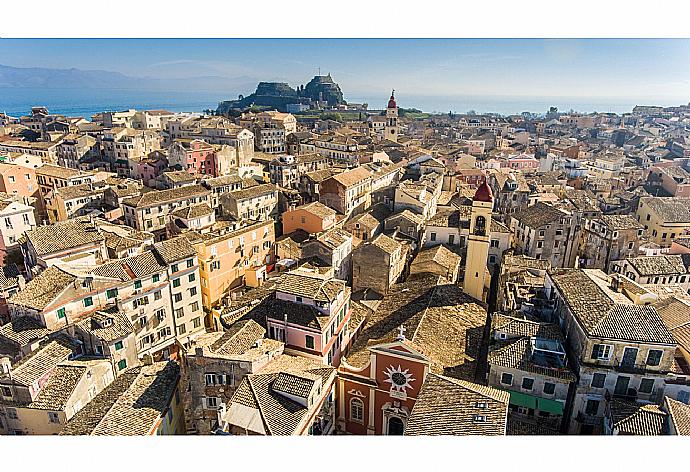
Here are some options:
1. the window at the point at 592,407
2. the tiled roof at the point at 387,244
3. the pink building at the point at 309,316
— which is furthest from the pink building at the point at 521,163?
the window at the point at 592,407

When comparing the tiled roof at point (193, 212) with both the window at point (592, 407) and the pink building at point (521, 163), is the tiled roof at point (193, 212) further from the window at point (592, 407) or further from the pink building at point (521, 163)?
the pink building at point (521, 163)

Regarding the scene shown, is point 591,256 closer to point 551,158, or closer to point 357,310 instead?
point 357,310

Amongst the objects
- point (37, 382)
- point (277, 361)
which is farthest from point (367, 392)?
point (37, 382)

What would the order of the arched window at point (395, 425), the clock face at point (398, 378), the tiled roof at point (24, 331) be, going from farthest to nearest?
the tiled roof at point (24, 331), the arched window at point (395, 425), the clock face at point (398, 378)

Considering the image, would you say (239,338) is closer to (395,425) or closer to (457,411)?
(395,425)

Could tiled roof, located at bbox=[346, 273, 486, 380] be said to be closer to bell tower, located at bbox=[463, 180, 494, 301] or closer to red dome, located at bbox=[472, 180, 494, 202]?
bell tower, located at bbox=[463, 180, 494, 301]

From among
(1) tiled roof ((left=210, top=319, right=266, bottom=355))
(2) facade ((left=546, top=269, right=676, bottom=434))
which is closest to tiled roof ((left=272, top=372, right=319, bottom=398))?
(1) tiled roof ((left=210, top=319, right=266, bottom=355))
